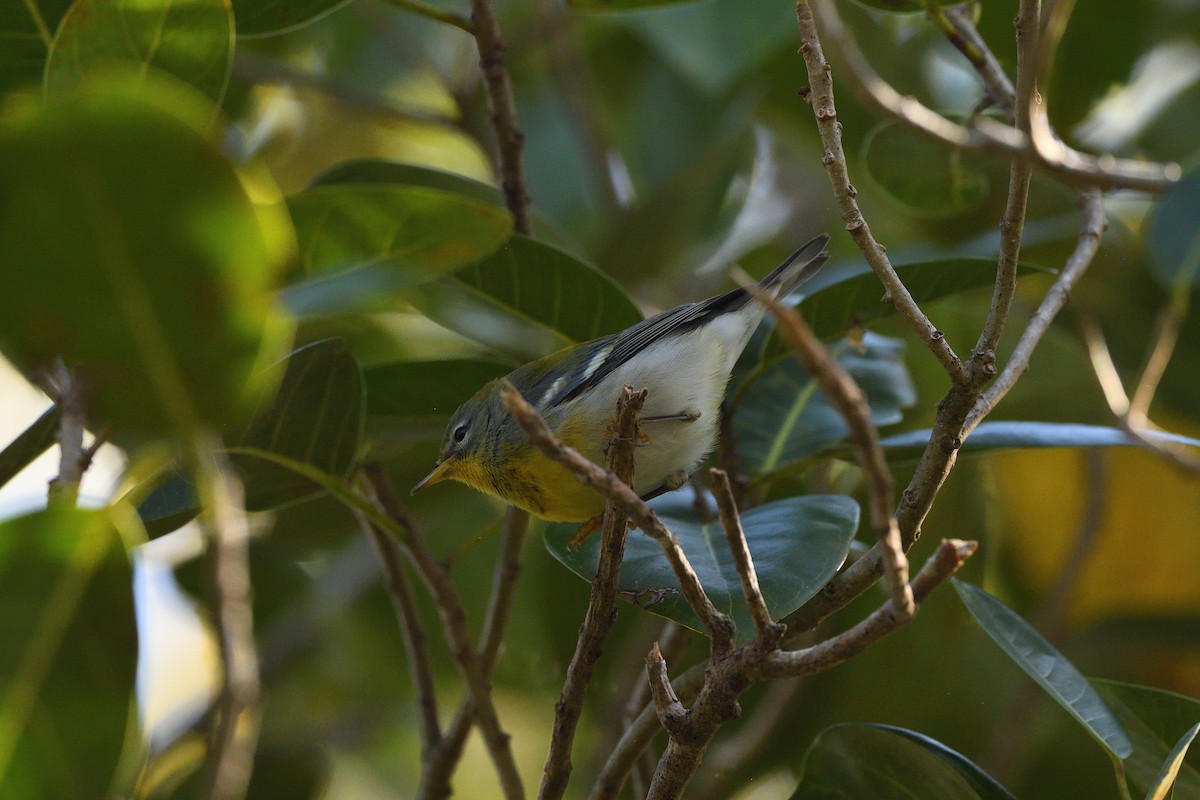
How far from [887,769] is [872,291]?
0.85m

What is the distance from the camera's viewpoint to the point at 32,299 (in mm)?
918

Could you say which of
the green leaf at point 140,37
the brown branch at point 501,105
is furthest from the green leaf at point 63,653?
the brown branch at point 501,105

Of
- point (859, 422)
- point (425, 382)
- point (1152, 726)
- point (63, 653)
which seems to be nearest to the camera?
point (859, 422)

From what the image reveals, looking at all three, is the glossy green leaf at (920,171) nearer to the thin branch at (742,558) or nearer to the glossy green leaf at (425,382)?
the glossy green leaf at (425,382)

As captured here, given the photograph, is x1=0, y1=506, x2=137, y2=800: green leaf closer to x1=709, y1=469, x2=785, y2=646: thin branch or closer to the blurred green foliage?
the blurred green foliage

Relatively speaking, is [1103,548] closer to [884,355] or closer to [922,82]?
[884,355]

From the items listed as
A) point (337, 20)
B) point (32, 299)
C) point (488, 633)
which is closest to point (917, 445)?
point (488, 633)

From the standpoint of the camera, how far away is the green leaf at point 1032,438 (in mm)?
1814

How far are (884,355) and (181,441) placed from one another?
1715 millimetres

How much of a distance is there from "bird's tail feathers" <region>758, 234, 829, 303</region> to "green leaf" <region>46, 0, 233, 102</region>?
128 centimetres

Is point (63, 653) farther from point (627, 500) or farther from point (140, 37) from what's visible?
point (140, 37)

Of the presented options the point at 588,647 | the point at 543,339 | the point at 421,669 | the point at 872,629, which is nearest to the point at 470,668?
the point at 421,669

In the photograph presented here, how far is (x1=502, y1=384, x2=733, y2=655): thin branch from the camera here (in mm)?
1146

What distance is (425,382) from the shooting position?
Answer: 2.14 metres
